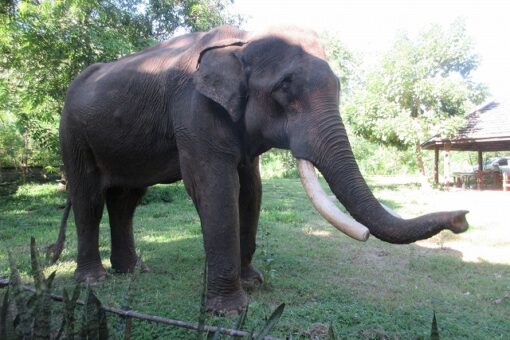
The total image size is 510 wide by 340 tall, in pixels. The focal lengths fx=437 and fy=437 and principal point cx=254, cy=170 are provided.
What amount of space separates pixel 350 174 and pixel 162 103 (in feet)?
5.91

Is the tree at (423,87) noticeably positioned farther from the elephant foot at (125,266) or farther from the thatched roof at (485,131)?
the elephant foot at (125,266)

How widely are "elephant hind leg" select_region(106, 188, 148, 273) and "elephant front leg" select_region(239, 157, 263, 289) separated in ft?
4.23

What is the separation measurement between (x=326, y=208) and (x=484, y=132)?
15455 millimetres

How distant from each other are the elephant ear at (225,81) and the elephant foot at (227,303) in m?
1.41

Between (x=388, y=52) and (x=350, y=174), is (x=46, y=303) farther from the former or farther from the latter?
(x=388, y=52)

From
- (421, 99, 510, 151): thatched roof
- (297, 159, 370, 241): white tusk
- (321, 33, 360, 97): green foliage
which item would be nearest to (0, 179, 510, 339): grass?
(297, 159, 370, 241): white tusk

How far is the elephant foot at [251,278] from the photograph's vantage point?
4.21 metres

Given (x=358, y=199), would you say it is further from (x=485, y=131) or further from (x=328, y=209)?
(x=485, y=131)

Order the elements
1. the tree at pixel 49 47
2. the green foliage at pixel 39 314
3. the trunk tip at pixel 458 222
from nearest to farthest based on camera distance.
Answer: the green foliage at pixel 39 314, the trunk tip at pixel 458 222, the tree at pixel 49 47

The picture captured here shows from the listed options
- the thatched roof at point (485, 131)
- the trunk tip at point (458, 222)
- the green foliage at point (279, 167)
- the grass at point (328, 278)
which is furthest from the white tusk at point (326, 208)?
the green foliage at point (279, 167)

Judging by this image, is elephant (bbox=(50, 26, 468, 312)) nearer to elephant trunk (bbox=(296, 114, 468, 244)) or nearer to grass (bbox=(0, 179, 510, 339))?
elephant trunk (bbox=(296, 114, 468, 244))

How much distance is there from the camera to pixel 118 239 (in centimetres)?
490

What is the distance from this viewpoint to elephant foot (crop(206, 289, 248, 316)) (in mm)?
3434

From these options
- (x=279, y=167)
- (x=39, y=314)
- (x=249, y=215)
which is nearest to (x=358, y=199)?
(x=249, y=215)
